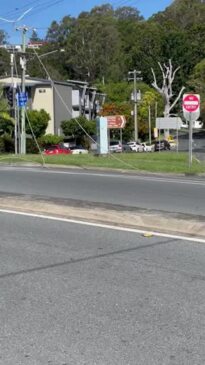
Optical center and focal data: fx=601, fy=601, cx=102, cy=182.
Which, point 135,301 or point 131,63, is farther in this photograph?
point 131,63

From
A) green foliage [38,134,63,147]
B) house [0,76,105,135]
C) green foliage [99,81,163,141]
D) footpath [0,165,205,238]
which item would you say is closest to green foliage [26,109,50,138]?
green foliage [38,134,63,147]

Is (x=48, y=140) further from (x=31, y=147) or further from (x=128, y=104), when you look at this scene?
(x=128, y=104)

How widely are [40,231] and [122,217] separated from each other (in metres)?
1.52

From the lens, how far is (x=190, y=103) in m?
23.6

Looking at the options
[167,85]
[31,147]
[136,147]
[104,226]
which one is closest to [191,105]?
[104,226]

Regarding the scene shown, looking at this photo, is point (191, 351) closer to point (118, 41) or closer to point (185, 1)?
point (118, 41)

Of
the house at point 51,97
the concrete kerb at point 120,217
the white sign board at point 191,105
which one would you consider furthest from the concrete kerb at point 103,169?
the house at point 51,97

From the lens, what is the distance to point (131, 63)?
10781cm

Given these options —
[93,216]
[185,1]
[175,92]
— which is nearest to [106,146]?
[93,216]

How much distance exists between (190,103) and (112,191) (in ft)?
30.9

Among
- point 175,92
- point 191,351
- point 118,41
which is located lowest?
point 191,351

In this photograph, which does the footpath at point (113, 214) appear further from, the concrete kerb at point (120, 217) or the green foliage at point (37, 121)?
the green foliage at point (37, 121)

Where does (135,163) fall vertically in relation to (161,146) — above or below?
above

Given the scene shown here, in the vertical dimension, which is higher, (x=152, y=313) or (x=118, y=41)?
(x=118, y=41)
